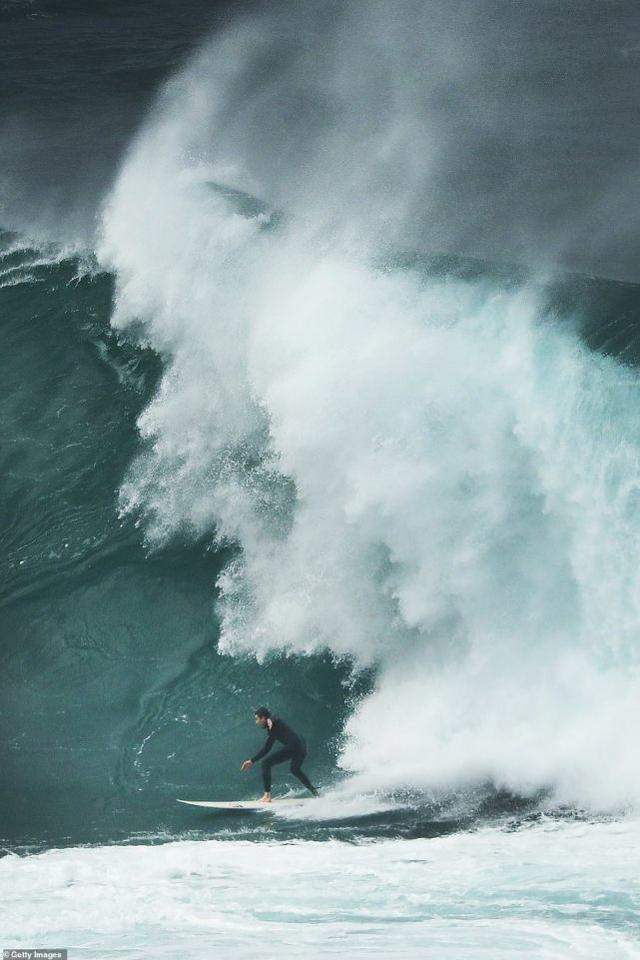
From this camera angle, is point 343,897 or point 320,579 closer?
point 343,897

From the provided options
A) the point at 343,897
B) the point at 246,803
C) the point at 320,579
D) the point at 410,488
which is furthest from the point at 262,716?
the point at 410,488

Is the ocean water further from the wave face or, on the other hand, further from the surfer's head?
the surfer's head

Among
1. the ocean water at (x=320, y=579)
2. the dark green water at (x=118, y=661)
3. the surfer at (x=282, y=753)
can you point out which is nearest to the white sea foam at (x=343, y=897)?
the ocean water at (x=320, y=579)

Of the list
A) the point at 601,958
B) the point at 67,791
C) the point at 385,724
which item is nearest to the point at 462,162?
the point at 385,724

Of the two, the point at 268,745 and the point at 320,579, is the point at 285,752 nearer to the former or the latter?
the point at 268,745

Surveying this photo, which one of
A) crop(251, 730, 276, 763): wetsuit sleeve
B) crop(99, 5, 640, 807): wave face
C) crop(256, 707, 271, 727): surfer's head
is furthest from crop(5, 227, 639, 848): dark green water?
crop(256, 707, 271, 727): surfer's head

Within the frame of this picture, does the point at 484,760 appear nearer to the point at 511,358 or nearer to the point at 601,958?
the point at 601,958
